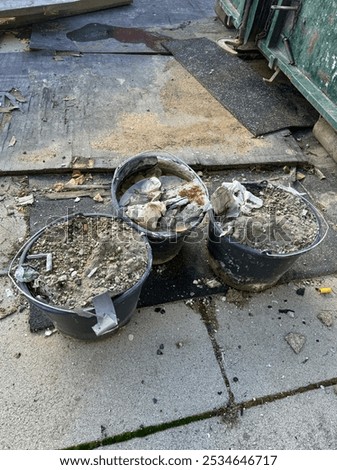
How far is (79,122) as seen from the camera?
11.8 feet

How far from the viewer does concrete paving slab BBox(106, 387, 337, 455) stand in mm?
1879

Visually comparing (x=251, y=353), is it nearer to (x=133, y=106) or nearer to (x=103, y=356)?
(x=103, y=356)

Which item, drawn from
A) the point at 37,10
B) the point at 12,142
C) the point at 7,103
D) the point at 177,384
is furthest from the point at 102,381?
the point at 37,10

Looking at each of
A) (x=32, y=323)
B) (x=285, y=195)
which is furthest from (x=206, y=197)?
(x=32, y=323)

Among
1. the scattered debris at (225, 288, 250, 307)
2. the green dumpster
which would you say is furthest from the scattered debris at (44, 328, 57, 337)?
the green dumpster

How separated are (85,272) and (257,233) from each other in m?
A: 1.06

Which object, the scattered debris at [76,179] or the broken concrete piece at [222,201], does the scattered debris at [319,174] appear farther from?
the scattered debris at [76,179]

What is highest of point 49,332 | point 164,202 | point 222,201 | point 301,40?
point 301,40

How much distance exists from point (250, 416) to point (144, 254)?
106 centimetres

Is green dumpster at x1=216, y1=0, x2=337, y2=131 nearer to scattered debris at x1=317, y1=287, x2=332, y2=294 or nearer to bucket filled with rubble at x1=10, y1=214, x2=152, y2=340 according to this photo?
scattered debris at x1=317, y1=287, x2=332, y2=294

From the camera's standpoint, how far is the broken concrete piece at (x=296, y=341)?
2.25 m

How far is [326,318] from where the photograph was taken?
7.85 ft

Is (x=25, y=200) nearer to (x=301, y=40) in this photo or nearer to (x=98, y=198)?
(x=98, y=198)

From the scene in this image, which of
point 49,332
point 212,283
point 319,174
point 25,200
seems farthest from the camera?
point 319,174
